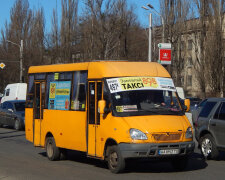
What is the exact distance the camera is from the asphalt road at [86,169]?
1028cm

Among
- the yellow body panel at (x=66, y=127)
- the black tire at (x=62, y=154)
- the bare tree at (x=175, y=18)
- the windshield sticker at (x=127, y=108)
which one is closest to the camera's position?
the windshield sticker at (x=127, y=108)

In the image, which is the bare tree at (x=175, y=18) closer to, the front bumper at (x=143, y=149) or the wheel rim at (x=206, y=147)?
the wheel rim at (x=206, y=147)

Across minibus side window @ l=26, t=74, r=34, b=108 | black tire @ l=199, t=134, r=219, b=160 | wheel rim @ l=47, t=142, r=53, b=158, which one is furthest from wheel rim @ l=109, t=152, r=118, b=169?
minibus side window @ l=26, t=74, r=34, b=108

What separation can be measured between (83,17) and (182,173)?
35711 millimetres

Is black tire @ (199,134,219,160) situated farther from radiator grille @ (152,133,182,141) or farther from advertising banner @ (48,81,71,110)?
advertising banner @ (48,81,71,110)

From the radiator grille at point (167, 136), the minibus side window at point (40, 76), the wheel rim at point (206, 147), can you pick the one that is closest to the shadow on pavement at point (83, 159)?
the radiator grille at point (167, 136)

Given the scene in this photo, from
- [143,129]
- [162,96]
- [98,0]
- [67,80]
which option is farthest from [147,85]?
[98,0]

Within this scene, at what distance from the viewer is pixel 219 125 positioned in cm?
1283

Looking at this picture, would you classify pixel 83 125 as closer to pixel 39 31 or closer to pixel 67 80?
pixel 67 80

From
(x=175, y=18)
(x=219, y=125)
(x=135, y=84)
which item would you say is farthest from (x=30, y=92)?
(x=175, y=18)

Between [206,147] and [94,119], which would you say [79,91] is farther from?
[206,147]

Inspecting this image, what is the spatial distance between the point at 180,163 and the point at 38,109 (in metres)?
4.77

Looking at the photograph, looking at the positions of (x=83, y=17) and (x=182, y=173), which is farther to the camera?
(x=83, y=17)

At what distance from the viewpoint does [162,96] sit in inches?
434
